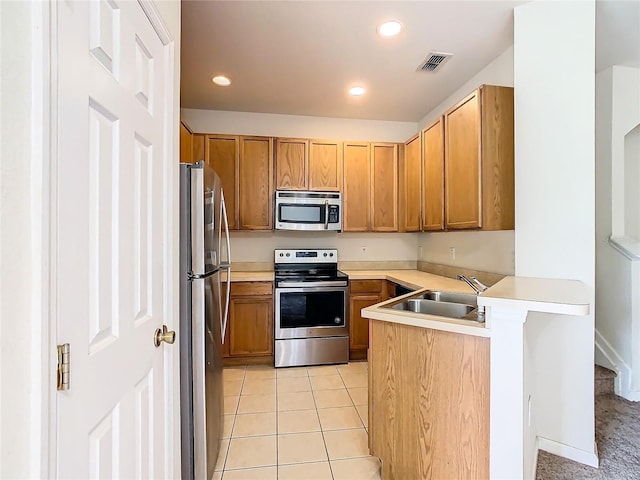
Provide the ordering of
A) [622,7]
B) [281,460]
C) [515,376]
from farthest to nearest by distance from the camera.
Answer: [622,7] → [281,460] → [515,376]

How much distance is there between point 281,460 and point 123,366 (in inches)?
54.6

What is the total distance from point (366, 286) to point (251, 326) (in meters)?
1.27

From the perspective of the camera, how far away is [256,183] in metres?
3.47

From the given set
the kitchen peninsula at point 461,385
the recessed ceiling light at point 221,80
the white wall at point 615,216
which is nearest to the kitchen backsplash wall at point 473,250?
the kitchen peninsula at point 461,385

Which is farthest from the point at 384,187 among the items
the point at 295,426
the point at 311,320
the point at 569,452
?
the point at 569,452

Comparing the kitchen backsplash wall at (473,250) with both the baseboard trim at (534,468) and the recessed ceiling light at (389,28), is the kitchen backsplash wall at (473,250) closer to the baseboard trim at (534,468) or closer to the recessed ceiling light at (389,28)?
the baseboard trim at (534,468)

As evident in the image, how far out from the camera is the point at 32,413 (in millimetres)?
555

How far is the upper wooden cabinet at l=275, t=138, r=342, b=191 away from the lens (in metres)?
3.51

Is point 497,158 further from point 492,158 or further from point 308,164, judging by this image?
point 308,164

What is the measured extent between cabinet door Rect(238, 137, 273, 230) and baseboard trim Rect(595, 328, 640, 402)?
10.9 feet

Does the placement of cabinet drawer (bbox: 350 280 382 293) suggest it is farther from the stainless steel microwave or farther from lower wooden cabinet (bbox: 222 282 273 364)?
lower wooden cabinet (bbox: 222 282 273 364)

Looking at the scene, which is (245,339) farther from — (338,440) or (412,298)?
(412,298)

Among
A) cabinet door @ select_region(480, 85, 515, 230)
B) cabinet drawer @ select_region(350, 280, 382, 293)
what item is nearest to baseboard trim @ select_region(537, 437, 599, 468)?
cabinet door @ select_region(480, 85, 515, 230)

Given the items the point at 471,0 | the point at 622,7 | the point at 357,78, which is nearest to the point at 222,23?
the point at 357,78
